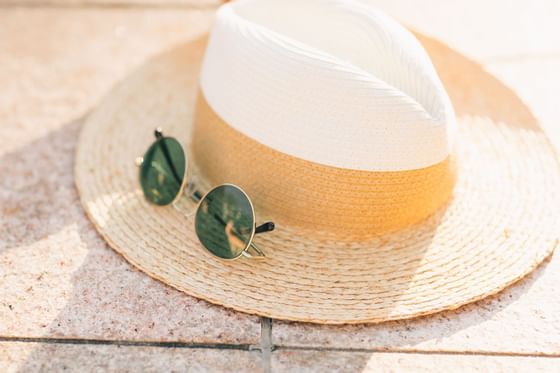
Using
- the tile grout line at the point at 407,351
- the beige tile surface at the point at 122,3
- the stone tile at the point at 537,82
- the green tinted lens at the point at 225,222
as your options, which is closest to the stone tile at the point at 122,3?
the beige tile surface at the point at 122,3

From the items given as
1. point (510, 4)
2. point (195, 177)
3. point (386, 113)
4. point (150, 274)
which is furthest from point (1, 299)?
point (510, 4)

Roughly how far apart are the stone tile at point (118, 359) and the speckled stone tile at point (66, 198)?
0.05m

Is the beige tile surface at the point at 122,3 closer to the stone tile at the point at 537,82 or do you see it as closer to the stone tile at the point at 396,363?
the stone tile at the point at 537,82

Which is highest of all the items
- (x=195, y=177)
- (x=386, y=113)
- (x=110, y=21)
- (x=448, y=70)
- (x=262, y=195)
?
(x=386, y=113)

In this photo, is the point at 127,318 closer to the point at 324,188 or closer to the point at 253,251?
the point at 253,251

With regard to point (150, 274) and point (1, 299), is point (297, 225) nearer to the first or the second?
point (150, 274)

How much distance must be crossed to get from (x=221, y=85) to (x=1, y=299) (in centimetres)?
102

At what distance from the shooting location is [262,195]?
2.41 m

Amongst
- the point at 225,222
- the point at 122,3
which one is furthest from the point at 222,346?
the point at 122,3

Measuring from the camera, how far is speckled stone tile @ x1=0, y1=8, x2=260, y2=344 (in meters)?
A: 2.16

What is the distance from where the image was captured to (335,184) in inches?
89.4

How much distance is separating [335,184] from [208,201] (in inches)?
16.9

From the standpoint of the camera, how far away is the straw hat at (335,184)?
220 centimetres

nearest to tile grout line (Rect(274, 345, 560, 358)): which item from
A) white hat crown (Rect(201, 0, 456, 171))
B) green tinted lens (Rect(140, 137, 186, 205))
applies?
white hat crown (Rect(201, 0, 456, 171))
